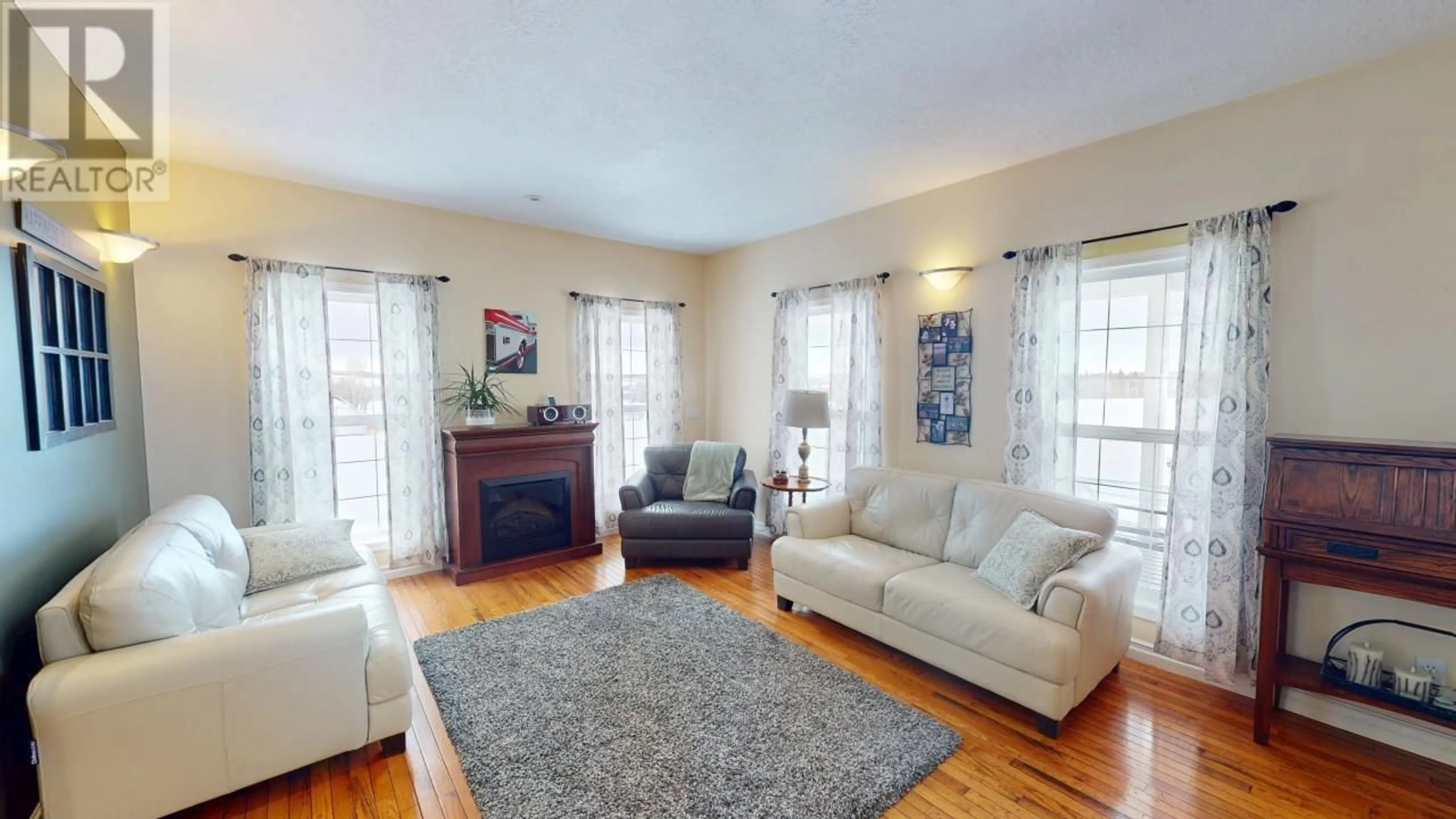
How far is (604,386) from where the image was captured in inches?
197

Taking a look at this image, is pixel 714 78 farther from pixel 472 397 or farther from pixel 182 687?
pixel 472 397

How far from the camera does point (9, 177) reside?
176 centimetres

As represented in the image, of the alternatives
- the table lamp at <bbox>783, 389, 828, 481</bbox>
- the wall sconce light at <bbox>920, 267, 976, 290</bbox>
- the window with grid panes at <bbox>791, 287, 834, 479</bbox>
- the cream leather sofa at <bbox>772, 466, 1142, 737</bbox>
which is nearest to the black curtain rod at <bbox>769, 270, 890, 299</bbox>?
the window with grid panes at <bbox>791, 287, 834, 479</bbox>

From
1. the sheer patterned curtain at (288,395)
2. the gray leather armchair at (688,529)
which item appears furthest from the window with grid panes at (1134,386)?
the sheer patterned curtain at (288,395)

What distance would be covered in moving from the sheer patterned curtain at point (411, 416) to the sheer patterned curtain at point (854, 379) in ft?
10.2

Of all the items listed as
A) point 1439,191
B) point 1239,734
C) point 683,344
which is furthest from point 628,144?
point 1239,734

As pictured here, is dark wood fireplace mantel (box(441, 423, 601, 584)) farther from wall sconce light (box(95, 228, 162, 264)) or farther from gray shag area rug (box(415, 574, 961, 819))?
wall sconce light (box(95, 228, 162, 264))

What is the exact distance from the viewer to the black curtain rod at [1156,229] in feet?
7.80

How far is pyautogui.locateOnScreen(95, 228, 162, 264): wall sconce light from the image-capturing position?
2.63 metres

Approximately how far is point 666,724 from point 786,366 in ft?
10.3

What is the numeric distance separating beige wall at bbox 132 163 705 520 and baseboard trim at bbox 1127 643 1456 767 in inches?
200

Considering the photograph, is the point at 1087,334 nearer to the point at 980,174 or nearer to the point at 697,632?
the point at 980,174

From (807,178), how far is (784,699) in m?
3.06

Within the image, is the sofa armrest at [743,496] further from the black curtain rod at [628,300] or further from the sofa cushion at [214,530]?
the sofa cushion at [214,530]
